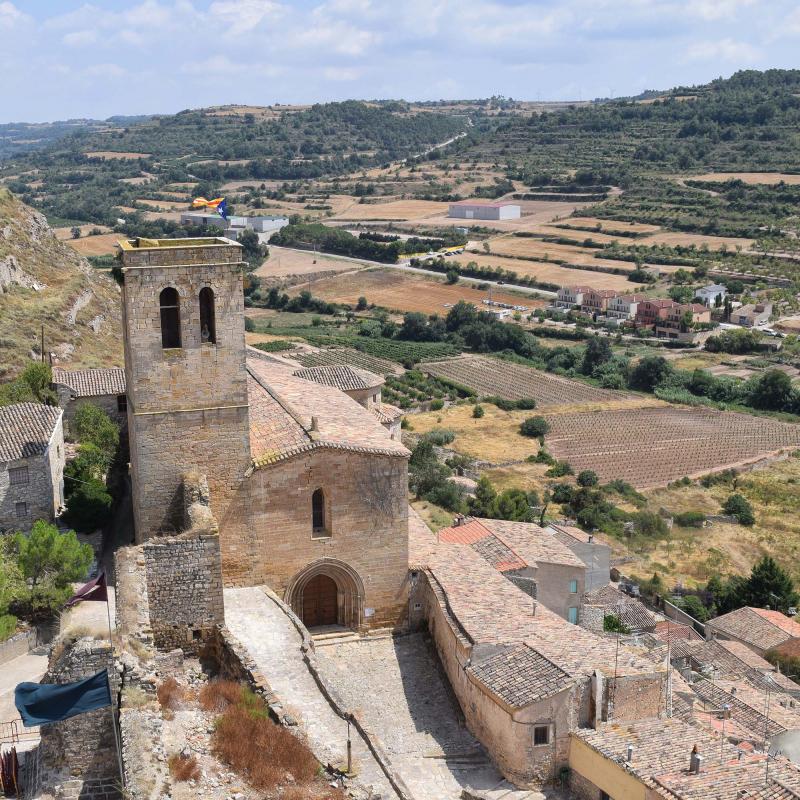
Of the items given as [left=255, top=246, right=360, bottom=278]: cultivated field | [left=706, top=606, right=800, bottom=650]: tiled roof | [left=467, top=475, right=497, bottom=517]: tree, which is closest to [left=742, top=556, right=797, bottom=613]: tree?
[left=706, top=606, right=800, bottom=650]: tiled roof

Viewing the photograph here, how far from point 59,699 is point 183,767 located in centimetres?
179

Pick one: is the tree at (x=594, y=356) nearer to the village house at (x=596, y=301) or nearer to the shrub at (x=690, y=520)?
the village house at (x=596, y=301)

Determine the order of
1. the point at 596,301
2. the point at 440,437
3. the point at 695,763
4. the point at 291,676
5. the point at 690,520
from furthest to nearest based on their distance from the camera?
the point at 596,301 → the point at 440,437 → the point at 690,520 → the point at 291,676 → the point at 695,763

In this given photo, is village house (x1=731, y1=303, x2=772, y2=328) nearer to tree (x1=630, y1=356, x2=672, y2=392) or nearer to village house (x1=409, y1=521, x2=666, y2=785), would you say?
tree (x1=630, y1=356, x2=672, y2=392)

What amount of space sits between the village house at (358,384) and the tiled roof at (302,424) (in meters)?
5.81

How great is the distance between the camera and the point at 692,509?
1956 inches

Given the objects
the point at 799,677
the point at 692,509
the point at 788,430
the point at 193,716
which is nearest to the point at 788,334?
the point at 788,430

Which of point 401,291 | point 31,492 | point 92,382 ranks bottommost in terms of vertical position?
point 401,291

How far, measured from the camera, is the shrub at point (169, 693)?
1493cm

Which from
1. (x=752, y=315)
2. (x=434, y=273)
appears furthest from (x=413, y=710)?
(x=434, y=273)

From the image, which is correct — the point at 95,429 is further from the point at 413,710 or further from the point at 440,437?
the point at 440,437

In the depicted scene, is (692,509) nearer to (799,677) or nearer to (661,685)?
(799,677)

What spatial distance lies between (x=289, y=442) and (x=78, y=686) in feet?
23.4

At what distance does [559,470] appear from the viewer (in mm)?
Answer: 54406
